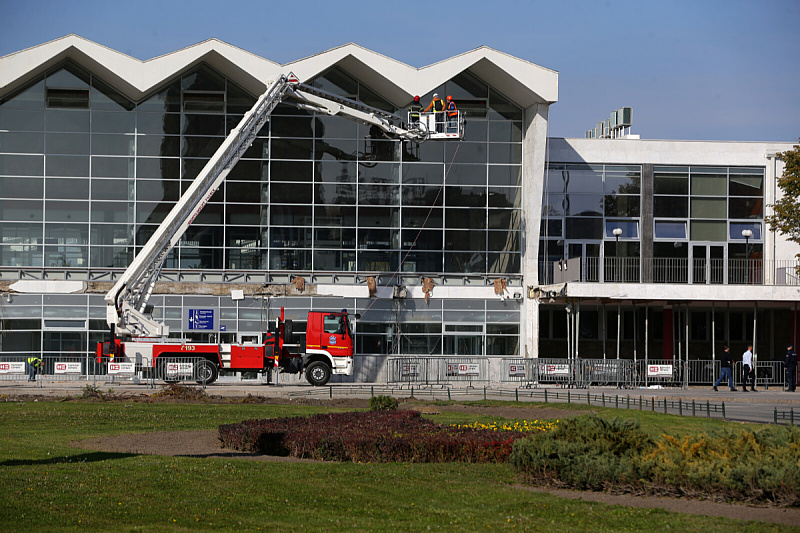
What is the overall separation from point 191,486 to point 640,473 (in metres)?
5.87

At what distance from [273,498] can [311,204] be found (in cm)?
3156

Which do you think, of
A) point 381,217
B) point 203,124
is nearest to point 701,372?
point 381,217

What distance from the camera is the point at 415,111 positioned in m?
40.7

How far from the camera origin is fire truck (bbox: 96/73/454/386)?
111 ft

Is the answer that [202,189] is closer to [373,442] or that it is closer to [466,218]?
[466,218]

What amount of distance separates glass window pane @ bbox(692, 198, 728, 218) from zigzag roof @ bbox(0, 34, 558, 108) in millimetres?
9451

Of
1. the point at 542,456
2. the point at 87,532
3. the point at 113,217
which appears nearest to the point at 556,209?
the point at 113,217

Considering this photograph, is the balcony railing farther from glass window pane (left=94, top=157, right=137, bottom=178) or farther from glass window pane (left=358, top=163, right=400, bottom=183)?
glass window pane (left=94, top=157, right=137, bottom=178)

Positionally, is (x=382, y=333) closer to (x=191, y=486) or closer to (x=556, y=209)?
(x=556, y=209)

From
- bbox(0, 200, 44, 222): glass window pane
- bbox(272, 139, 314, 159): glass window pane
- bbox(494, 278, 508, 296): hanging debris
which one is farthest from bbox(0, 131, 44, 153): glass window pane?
bbox(494, 278, 508, 296): hanging debris

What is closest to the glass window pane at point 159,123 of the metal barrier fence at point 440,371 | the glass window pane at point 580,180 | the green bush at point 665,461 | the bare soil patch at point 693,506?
the metal barrier fence at point 440,371

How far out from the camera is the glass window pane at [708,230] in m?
44.4

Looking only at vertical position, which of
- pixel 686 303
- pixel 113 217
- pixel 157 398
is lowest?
pixel 157 398

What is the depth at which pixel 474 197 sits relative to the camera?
1681 inches
